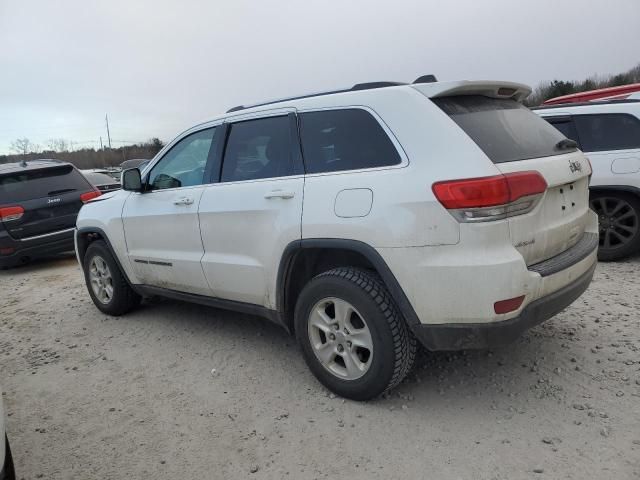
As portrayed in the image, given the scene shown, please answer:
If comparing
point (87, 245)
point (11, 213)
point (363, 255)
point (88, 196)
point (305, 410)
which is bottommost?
point (305, 410)

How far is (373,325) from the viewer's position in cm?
294

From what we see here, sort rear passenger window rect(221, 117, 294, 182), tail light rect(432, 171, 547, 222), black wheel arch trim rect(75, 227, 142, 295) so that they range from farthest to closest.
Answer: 1. black wheel arch trim rect(75, 227, 142, 295)
2. rear passenger window rect(221, 117, 294, 182)
3. tail light rect(432, 171, 547, 222)

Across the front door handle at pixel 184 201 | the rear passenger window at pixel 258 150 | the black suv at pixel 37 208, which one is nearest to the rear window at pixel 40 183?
the black suv at pixel 37 208

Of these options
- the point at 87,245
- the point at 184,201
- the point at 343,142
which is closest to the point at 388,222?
the point at 343,142

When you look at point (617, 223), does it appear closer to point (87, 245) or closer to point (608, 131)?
point (608, 131)

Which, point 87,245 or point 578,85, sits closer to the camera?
point 87,245

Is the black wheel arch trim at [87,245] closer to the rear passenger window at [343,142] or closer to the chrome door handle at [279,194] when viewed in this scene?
the chrome door handle at [279,194]

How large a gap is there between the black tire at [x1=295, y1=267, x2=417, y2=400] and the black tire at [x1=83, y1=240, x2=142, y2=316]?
262 cm

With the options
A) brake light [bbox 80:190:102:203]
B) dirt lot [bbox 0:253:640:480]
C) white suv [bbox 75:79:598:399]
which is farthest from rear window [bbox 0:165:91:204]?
white suv [bbox 75:79:598:399]

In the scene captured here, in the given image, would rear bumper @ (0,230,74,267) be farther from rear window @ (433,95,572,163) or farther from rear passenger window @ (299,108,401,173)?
rear window @ (433,95,572,163)

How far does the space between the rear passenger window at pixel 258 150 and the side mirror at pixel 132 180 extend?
1.03m

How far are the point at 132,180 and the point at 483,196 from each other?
10.2 feet

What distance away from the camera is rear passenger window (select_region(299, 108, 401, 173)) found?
302cm

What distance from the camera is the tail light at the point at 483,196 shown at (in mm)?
2609
